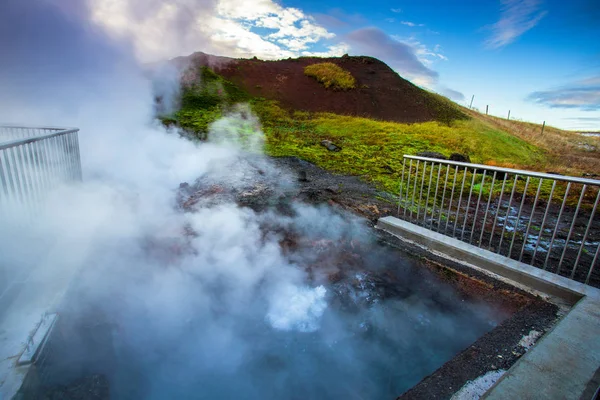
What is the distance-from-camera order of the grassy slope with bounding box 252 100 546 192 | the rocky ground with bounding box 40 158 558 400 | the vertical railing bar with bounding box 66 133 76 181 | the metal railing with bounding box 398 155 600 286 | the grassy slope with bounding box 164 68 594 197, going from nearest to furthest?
1. the rocky ground with bounding box 40 158 558 400
2. the metal railing with bounding box 398 155 600 286
3. the vertical railing bar with bounding box 66 133 76 181
4. the grassy slope with bounding box 252 100 546 192
5. the grassy slope with bounding box 164 68 594 197

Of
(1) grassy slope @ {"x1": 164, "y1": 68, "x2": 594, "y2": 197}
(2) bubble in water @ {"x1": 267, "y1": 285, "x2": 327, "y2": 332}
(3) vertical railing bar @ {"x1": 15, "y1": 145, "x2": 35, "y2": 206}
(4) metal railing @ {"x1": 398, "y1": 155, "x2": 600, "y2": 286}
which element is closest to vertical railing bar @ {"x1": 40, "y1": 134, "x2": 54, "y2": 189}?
(3) vertical railing bar @ {"x1": 15, "y1": 145, "x2": 35, "y2": 206}

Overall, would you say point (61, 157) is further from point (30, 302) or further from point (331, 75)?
point (331, 75)

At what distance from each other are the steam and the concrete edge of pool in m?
0.72

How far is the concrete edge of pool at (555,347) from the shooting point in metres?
2.17

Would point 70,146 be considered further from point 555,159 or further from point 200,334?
point 555,159

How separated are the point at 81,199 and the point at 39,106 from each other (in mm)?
4711

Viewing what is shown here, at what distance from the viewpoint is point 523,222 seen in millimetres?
6520

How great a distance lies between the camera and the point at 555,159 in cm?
1847

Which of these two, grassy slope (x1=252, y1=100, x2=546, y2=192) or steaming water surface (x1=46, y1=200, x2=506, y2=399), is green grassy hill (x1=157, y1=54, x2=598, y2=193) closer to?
grassy slope (x1=252, y1=100, x2=546, y2=192)

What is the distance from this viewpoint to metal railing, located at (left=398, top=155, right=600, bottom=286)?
3.67 m

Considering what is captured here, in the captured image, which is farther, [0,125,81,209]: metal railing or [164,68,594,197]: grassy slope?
[164,68,594,197]: grassy slope

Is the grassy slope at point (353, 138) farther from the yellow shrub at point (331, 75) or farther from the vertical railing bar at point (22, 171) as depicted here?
the vertical railing bar at point (22, 171)

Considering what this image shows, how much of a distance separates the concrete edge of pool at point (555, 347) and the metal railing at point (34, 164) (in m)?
5.57

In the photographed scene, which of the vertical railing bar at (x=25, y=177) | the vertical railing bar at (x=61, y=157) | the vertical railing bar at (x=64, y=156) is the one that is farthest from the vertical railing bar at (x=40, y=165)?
the vertical railing bar at (x=64, y=156)
